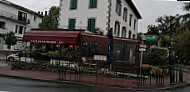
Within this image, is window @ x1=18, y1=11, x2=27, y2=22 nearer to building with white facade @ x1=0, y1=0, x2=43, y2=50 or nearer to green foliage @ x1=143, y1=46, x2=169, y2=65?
building with white facade @ x1=0, y1=0, x2=43, y2=50

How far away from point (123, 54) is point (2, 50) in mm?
24205

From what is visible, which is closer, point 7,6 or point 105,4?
point 105,4

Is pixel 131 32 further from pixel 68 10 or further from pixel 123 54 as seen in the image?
pixel 123 54

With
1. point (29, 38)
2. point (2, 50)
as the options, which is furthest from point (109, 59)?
point (2, 50)

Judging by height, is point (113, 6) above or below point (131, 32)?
above

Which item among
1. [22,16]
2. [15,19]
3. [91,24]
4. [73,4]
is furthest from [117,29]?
[22,16]

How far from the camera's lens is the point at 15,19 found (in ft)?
107

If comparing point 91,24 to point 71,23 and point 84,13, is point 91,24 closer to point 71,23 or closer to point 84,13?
point 84,13

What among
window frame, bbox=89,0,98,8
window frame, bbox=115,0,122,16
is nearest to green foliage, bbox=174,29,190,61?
window frame, bbox=115,0,122,16

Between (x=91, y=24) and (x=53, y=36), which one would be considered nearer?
A: (x=53, y=36)

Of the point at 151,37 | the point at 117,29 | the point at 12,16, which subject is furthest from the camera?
the point at 12,16

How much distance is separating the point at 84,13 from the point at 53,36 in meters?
5.56

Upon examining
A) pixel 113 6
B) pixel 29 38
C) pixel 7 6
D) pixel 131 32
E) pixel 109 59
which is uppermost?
pixel 7 6

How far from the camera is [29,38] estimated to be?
649 inches
